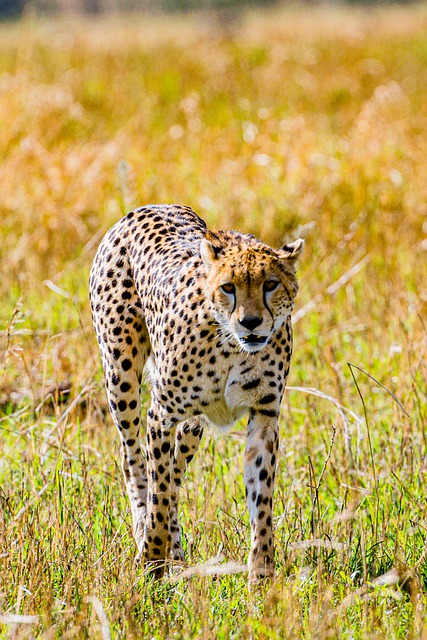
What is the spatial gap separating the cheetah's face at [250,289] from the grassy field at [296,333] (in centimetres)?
Answer: 34

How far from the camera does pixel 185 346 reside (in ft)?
10.5

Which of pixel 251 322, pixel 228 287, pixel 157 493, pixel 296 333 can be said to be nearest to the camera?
pixel 251 322

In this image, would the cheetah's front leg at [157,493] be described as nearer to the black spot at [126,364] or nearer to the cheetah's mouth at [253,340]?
the black spot at [126,364]

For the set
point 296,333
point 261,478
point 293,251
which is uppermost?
point 293,251

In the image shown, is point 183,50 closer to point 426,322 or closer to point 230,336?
point 426,322

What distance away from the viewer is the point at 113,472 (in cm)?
401

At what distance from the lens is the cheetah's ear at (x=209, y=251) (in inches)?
122

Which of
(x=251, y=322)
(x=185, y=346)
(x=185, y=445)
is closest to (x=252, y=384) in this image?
(x=185, y=346)

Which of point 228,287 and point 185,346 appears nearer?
point 228,287

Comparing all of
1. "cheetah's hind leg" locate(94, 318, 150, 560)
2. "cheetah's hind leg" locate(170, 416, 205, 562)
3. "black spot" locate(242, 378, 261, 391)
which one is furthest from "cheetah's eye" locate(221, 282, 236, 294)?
"cheetah's hind leg" locate(170, 416, 205, 562)

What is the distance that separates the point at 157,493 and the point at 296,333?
219cm

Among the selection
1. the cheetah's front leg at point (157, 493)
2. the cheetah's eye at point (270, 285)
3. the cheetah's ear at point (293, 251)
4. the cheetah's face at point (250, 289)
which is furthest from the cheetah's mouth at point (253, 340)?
the cheetah's front leg at point (157, 493)

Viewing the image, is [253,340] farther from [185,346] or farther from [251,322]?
[185,346]

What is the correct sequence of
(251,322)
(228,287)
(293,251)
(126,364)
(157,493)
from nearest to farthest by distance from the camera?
1. (251,322)
2. (228,287)
3. (293,251)
4. (157,493)
5. (126,364)
